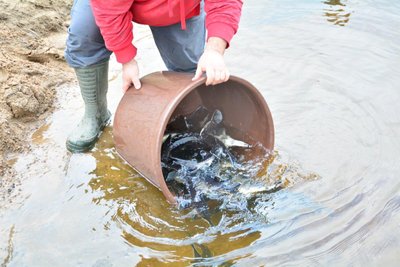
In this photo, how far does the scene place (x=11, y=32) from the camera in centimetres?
328

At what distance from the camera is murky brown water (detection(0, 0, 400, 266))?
183 centimetres

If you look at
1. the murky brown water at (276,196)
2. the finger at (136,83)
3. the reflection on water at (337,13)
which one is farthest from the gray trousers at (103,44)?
the reflection on water at (337,13)

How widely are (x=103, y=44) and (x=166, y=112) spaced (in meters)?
0.64

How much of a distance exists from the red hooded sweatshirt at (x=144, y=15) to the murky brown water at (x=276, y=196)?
613 millimetres

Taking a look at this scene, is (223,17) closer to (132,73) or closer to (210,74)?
(210,74)

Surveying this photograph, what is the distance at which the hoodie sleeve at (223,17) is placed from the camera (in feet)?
6.52

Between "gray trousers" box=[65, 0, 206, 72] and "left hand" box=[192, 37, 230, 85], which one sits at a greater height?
"left hand" box=[192, 37, 230, 85]

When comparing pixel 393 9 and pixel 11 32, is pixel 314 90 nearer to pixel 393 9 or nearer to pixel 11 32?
pixel 393 9

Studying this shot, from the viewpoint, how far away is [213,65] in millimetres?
1866

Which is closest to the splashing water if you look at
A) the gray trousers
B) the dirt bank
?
the gray trousers

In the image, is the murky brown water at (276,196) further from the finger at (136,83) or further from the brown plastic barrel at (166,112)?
the finger at (136,83)

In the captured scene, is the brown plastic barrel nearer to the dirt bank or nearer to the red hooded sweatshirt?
the red hooded sweatshirt

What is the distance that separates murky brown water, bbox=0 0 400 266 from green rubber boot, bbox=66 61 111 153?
0.21 ft

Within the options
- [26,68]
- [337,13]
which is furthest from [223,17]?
[337,13]
